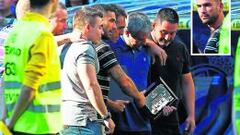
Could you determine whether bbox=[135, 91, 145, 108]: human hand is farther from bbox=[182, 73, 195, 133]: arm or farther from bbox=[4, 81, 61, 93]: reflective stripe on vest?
bbox=[4, 81, 61, 93]: reflective stripe on vest

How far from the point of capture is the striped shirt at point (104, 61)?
5.43m

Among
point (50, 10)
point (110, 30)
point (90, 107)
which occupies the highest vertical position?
point (50, 10)

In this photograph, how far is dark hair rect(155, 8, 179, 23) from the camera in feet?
21.0

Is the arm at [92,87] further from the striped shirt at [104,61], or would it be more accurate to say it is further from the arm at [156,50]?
the arm at [156,50]

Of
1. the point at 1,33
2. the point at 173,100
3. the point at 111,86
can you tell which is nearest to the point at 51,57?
the point at 111,86

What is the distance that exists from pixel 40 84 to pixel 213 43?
297cm

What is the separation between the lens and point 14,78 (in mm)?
4324

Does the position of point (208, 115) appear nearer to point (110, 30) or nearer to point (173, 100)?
point (173, 100)

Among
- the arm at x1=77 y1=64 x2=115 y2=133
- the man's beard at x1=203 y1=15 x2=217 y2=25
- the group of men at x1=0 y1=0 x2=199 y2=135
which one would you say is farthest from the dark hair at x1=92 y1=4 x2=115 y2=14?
the man's beard at x1=203 y1=15 x2=217 y2=25

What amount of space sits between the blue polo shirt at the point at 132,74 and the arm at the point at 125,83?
8.6 inches

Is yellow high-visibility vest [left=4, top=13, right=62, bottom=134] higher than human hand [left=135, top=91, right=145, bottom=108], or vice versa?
yellow high-visibility vest [left=4, top=13, right=62, bottom=134]

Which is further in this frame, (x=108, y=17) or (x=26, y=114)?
(x=108, y=17)

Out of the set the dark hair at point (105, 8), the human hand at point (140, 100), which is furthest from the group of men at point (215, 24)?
the human hand at point (140, 100)

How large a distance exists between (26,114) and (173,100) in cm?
235
